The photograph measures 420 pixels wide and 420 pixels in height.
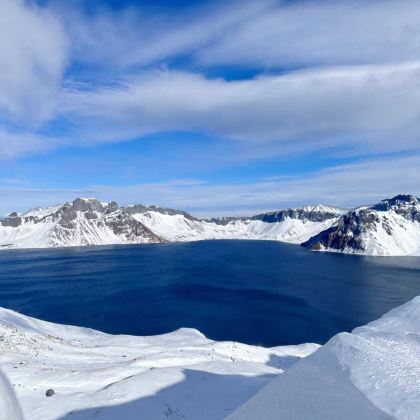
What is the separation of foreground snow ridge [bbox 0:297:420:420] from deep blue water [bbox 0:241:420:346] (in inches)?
889

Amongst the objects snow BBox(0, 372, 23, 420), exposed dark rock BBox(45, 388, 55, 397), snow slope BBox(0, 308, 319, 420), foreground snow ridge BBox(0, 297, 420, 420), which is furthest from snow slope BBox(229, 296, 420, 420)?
exposed dark rock BBox(45, 388, 55, 397)

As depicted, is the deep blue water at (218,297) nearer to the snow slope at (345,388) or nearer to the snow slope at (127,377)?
the snow slope at (127,377)

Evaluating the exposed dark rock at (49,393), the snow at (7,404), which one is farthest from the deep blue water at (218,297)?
the snow at (7,404)

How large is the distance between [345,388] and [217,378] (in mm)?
19486

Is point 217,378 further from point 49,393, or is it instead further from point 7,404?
point 7,404

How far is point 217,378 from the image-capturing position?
107ft

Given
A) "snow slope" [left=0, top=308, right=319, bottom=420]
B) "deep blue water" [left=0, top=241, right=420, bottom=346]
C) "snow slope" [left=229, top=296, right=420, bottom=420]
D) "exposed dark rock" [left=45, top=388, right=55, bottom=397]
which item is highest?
"snow slope" [left=229, top=296, right=420, bottom=420]

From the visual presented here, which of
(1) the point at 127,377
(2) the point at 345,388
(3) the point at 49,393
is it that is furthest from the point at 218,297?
(2) the point at 345,388

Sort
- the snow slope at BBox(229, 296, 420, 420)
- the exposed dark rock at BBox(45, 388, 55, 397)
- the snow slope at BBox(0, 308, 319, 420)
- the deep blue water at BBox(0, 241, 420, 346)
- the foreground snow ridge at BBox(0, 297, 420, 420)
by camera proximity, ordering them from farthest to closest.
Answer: the deep blue water at BBox(0, 241, 420, 346), the exposed dark rock at BBox(45, 388, 55, 397), the snow slope at BBox(0, 308, 319, 420), the foreground snow ridge at BBox(0, 297, 420, 420), the snow slope at BBox(229, 296, 420, 420)

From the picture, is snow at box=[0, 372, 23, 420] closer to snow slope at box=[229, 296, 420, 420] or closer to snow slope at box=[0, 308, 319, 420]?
snow slope at box=[229, 296, 420, 420]

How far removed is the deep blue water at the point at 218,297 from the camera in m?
77.9

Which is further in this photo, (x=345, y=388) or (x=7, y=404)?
(x=345, y=388)

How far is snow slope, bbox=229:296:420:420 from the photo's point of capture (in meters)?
13.3

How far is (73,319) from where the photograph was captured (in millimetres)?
82250
